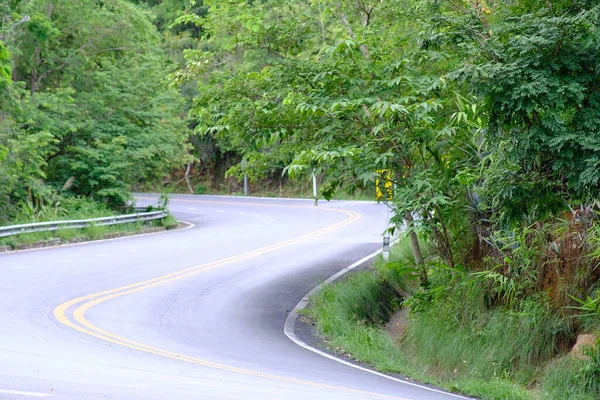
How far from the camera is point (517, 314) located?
37.5 feet

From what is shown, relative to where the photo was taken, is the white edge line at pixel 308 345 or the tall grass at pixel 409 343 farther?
the tall grass at pixel 409 343

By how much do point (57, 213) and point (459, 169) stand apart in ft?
61.7

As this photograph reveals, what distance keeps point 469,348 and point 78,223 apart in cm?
1738

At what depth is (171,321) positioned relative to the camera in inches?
499

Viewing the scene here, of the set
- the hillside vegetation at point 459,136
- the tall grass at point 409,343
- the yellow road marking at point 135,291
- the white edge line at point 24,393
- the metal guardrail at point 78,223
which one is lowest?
the tall grass at point 409,343

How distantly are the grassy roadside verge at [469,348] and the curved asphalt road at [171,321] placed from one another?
0.80m

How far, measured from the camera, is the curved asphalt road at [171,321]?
27.1 feet

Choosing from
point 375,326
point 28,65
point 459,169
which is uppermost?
point 28,65

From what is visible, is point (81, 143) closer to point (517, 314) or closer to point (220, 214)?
point (220, 214)

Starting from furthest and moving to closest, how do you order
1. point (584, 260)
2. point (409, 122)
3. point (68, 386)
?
point (409, 122) < point (584, 260) < point (68, 386)

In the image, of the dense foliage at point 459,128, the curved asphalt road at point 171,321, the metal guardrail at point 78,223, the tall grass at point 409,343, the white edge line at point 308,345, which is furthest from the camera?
the metal guardrail at point 78,223

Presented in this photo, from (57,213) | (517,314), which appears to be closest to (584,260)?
(517,314)

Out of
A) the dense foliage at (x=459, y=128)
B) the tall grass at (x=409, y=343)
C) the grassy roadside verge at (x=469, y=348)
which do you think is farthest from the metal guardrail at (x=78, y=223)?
the grassy roadside verge at (x=469, y=348)

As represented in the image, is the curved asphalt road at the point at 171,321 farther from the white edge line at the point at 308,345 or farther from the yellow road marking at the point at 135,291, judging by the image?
the white edge line at the point at 308,345
